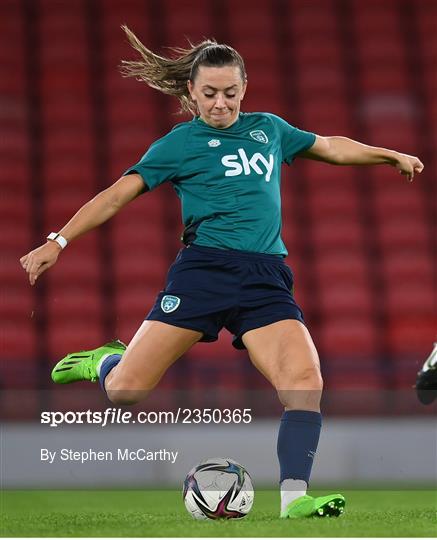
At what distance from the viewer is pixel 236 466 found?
367 cm

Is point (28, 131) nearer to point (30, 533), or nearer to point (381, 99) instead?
point (381, 99)

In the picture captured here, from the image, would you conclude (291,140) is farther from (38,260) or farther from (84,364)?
(84,364)

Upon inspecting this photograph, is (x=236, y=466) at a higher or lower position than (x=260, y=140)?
lower

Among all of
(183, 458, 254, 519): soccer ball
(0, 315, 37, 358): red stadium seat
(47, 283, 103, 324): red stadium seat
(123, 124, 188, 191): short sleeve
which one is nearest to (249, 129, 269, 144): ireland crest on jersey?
(123, 124, 188, 191): short sleeve

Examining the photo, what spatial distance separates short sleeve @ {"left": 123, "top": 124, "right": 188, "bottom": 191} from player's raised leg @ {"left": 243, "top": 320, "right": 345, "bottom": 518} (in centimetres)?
61

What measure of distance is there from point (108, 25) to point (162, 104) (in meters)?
0.95

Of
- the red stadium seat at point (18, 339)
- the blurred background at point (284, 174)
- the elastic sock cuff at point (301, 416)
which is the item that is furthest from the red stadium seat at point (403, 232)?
the elastic sock cuff at point (301, 416)

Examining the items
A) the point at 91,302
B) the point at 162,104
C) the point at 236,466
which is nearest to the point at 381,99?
the point at 162,104

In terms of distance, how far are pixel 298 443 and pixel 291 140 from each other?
41.8 inches

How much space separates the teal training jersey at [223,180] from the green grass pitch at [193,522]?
2.91ft

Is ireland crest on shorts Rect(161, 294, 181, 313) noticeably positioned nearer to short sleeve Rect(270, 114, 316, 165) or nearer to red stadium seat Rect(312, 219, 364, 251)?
short sleeve Rect(270, 114, 316, 165)

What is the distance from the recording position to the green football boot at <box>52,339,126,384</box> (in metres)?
4.21

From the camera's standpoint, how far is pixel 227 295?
12.0 ft

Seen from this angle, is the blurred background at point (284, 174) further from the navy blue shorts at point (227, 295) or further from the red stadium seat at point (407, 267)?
the navy blue shorts at point (227, 295)
